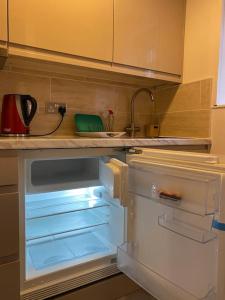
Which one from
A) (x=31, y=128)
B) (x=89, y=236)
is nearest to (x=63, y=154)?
(x=31, y=128)

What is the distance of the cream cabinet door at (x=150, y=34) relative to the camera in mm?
1462

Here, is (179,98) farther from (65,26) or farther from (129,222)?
(129,222)

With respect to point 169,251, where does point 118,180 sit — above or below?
above

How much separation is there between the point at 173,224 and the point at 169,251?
114 mm

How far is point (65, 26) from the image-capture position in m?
1.28

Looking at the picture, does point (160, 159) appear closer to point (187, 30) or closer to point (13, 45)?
point (13, 45)

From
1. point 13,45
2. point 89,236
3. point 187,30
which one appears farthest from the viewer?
point 187,30

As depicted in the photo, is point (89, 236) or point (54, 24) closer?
point (54, 24)

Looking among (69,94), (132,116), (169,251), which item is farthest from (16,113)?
(169,251)

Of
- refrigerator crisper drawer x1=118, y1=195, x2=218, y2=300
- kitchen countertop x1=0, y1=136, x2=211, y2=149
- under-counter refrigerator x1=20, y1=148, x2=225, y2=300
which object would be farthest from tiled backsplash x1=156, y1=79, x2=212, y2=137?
refrigerator crisper drawer x1=118, y1=195, x2=218, y2=300

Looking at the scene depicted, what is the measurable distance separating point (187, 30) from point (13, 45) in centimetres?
123

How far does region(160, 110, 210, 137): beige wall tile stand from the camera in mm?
1619

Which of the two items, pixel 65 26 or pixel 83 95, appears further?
pixel 83 95

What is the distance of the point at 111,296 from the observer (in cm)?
120
